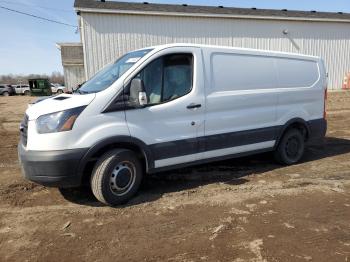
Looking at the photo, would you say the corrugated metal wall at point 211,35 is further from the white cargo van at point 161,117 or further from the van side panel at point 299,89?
the white cargo van at point 161,117

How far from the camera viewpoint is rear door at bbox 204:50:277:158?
220 inches

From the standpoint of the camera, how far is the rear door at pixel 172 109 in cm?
496

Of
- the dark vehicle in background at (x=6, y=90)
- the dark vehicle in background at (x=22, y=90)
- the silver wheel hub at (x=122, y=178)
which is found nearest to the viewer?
the silver wheel hub at (x=122, y=178)

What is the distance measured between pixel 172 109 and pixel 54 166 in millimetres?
1738

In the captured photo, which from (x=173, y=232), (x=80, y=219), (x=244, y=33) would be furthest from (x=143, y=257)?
(x=244, y=33)

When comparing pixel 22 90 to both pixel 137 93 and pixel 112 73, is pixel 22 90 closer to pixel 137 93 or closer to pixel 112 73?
pixel 112 73

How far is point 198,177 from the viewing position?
6.07m

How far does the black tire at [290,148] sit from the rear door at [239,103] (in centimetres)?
34

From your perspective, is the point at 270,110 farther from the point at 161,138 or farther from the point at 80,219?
the point at 80,219

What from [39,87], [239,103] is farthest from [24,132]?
[39,87]

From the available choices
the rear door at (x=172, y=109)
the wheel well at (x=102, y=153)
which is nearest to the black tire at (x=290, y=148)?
the rear door at (x=172, y=109)

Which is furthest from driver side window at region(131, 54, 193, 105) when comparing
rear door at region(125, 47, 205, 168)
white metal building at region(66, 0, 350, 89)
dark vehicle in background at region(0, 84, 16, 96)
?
dark vehicle in background at region(0, 84, 16, 96)

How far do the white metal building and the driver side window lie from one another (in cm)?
1522

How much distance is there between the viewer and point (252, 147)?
20.4ft
